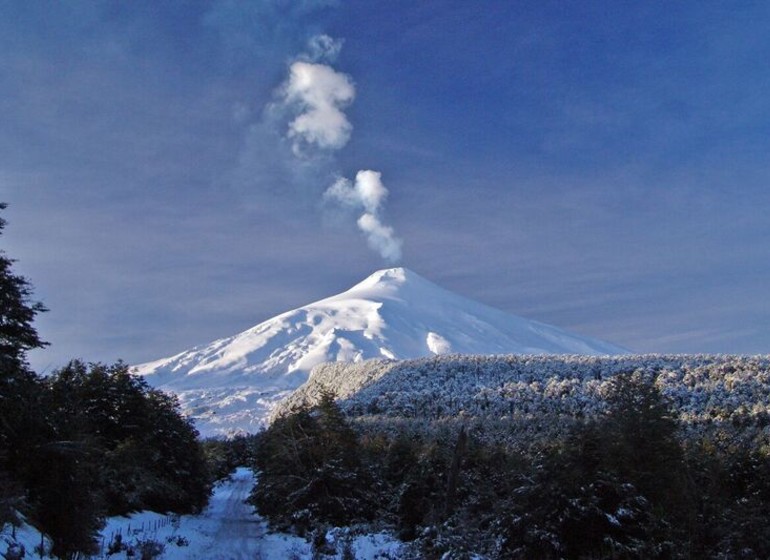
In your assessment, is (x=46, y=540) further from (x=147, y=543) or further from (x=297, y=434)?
(x=297, y=434)

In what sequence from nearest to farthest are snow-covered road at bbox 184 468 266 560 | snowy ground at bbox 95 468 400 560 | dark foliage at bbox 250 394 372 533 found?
snowy ground at bbox 95 468 400 560, snow-covered road at bbox 184 468 266 560, dark foliage at bbox 250 394 372 533

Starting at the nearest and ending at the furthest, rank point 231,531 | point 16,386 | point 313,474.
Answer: point 16,386, point 231,531, point 313,474

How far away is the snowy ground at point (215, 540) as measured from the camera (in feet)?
83.4

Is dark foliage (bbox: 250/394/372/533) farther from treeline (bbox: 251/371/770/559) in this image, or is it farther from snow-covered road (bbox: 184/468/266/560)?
snow-covered road (bbox: 184/468/266/560)

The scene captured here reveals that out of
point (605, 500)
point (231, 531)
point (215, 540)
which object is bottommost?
point (231, 531)

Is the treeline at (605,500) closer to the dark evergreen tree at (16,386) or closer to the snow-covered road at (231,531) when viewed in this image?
the snow-covered road at (231,531)

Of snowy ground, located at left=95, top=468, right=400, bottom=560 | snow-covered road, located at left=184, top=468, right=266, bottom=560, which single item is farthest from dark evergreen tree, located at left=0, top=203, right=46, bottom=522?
snow-covered road, located at left=184, top=468, right=266, bottom=560

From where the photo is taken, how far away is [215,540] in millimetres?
30812

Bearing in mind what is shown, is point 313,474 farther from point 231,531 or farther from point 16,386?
point 16,386

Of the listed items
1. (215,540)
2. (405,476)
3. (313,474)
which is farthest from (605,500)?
(405,476)

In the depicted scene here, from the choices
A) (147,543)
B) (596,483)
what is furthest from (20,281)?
(596,483)

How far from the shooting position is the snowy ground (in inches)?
1000

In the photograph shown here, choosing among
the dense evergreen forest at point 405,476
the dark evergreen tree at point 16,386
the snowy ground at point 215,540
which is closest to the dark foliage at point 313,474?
the dense evergreen forest at point 405,476

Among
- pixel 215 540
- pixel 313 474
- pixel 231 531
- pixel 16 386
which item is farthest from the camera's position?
pixel 313 474
